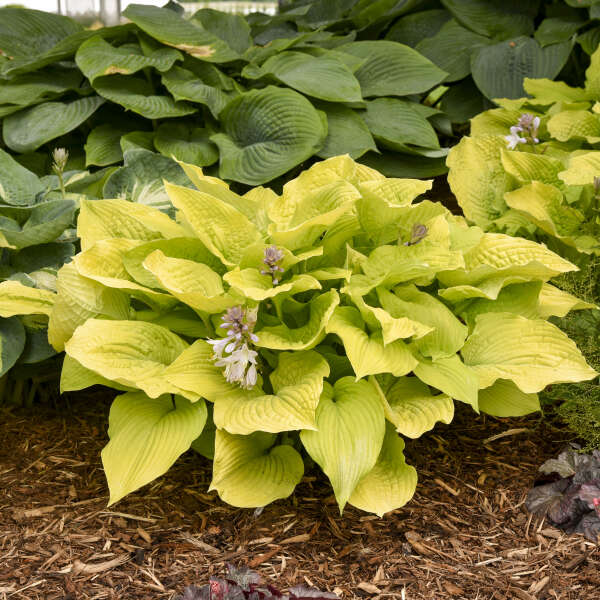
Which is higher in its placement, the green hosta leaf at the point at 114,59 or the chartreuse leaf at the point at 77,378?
the green hosta leaf at the point at 114,59

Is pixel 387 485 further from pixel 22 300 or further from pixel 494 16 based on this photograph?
pixel 494 16

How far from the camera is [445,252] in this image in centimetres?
231

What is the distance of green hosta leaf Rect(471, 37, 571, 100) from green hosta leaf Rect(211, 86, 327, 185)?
41.5 inches

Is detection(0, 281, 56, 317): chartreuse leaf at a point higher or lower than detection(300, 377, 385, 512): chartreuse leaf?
higher

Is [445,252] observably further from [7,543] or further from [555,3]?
[555,3]

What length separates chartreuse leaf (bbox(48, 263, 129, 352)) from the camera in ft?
7.57

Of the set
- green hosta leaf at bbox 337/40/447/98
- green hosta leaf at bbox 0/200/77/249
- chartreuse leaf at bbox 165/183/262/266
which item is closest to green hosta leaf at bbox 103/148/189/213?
green hosta leaf at bbox 0/200/77/249

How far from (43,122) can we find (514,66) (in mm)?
2461

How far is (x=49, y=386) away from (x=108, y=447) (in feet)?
3.01

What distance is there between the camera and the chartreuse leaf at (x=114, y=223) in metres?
2.42

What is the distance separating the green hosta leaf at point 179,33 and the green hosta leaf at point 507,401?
90.4 inches

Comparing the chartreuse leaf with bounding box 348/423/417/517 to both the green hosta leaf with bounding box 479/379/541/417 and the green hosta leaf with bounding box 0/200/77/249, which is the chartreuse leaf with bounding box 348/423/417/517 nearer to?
the green hosta leaf with bounding box 479/379/541/417

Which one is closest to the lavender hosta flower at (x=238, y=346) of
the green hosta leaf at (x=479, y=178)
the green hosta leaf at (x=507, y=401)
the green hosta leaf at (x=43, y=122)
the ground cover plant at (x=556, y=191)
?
the green hosta leaf at (x=507, y=401)

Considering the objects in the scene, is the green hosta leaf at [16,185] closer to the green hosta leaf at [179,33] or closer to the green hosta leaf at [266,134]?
the green hosta leaf at [266,134]
